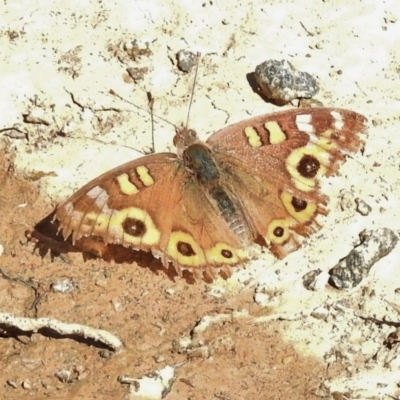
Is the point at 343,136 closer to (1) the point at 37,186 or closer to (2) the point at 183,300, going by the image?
(2) the point at 183,300

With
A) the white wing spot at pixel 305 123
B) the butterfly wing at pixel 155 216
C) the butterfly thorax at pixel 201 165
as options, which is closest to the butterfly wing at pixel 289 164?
the white wing spot at pixel 305 123

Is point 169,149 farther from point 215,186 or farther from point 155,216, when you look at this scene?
point 155,216

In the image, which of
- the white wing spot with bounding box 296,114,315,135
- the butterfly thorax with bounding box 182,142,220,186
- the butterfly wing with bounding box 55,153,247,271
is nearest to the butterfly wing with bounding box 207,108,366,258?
the white wing spot with bounding box 296,114,315,135

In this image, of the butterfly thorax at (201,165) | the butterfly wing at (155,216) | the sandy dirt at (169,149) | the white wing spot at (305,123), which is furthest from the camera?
the butterfly thorax at (201,165)

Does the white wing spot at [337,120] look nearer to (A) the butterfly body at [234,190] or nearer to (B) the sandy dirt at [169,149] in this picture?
(A) the butterfly body at [234,190]

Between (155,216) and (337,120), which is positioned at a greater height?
(337,120)

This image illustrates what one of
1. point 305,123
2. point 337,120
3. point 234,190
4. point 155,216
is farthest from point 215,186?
point 337,120

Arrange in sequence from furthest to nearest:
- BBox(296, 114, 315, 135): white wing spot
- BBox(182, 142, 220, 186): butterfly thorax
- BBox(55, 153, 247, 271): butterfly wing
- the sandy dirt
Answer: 1. BBox(182, 142, 220, 186): butterfly thorax
2. BBox(296, 114, 315, 135): white wing spot
3. the sandy dirt
4. BBox(55, 153, 247, 271): butterfly wing

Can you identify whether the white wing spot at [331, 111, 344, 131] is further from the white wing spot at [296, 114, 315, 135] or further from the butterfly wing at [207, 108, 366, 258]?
the white wing spot at [296, 114, 315, 135]
